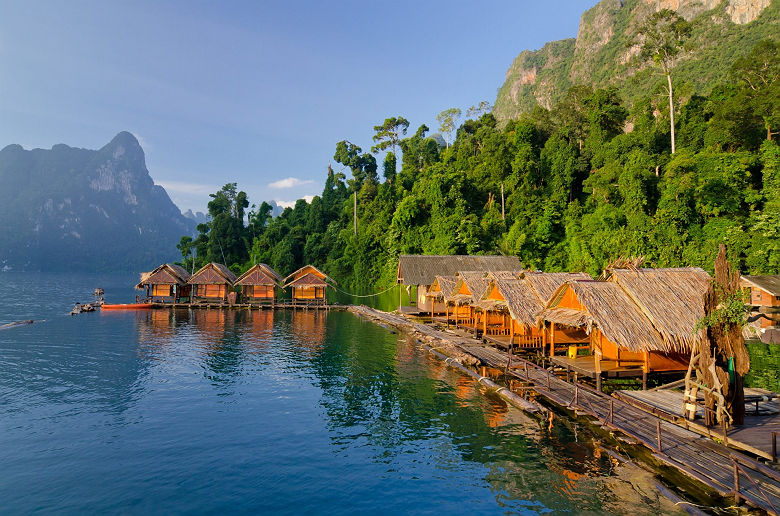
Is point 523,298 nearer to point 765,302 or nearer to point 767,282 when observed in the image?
point 767,282

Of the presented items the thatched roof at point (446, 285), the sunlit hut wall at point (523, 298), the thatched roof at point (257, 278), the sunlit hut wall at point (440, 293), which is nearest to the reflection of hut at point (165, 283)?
the thatched roof at point (257, 278)

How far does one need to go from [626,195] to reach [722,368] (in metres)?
36.7

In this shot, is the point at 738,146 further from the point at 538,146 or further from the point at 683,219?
the point at 538,146

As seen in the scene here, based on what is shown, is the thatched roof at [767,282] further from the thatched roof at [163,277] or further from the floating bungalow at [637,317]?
the thatched roof at [163,277]

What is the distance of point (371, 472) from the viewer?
11.6 meters

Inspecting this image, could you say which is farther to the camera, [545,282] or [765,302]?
[765,302]

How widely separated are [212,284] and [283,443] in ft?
136

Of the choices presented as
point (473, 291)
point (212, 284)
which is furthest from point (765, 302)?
point (212, 284)

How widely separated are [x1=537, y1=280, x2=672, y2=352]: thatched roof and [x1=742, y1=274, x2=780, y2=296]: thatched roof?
22.3 meters

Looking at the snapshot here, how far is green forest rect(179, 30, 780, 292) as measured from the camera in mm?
37969

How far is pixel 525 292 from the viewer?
23.5 meters

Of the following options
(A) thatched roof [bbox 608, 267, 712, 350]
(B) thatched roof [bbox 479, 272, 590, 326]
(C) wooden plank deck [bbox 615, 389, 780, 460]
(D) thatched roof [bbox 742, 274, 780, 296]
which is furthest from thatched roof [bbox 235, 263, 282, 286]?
(D) thatched roof [bbox 742, 274, 780, 296]

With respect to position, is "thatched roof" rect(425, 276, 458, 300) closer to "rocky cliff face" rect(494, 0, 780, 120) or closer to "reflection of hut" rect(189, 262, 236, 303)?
"reflection of hut" rect(189, 262, 236, 303)

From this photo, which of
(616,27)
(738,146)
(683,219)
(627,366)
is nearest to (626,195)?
(683,219)
